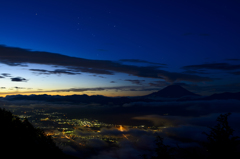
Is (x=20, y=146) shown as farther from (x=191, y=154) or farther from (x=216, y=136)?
(x=216, y=136)

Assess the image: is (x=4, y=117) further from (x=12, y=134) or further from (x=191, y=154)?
(x=191, y=154)

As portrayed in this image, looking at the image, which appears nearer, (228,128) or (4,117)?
(228,128)

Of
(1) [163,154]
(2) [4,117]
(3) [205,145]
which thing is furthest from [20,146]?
(3) [205,145]

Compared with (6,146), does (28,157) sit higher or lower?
lower


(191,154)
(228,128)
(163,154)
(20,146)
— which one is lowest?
(163,154)

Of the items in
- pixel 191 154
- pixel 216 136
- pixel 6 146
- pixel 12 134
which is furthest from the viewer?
pixel 12 134

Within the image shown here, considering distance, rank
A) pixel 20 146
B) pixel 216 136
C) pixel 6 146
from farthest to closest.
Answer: pixel 20 146 → pixel 6 146 → pixel 216 136
